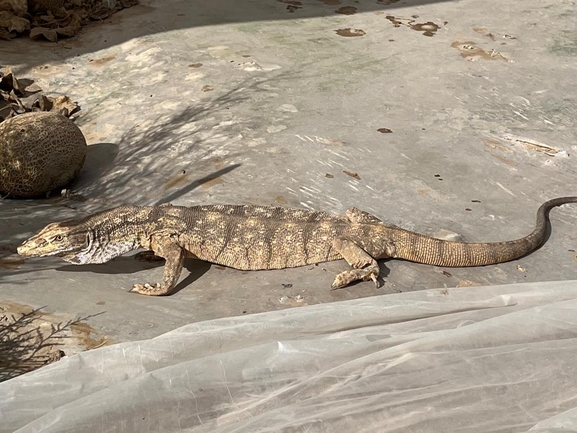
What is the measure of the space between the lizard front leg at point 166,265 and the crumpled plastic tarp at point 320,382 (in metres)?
1.57

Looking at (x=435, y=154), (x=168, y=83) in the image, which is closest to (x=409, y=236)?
(x=435, y=154)

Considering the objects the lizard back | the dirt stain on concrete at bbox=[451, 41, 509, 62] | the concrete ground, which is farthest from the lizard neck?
the dirt stain on concrete at bbox=[451, 41, 509, 62]

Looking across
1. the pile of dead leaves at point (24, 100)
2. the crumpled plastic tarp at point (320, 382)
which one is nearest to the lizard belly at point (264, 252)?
the crumpled plastic tarp at point (320, 382)

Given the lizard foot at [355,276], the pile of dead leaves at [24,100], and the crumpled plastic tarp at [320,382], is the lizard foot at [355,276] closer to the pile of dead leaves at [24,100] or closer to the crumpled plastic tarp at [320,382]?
the crumpled plastic tarp at [320,382]

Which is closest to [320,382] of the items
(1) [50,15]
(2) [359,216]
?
(2) [359,216]

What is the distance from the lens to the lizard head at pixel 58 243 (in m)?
4.57

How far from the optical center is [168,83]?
7.79m

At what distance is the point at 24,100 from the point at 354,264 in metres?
5.45

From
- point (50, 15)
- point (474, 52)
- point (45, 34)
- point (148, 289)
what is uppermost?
point (50, 15)

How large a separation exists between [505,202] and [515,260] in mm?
870

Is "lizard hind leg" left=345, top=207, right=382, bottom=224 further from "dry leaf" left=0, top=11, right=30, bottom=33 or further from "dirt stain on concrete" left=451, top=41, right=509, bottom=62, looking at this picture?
"dry leaf" left=0, top=11, right=30, bottom=33

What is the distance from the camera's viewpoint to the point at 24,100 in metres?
8.03

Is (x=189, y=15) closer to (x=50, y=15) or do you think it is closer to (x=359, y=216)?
(x=50, y=15)

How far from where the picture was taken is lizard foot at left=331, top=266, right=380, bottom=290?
168 inches
